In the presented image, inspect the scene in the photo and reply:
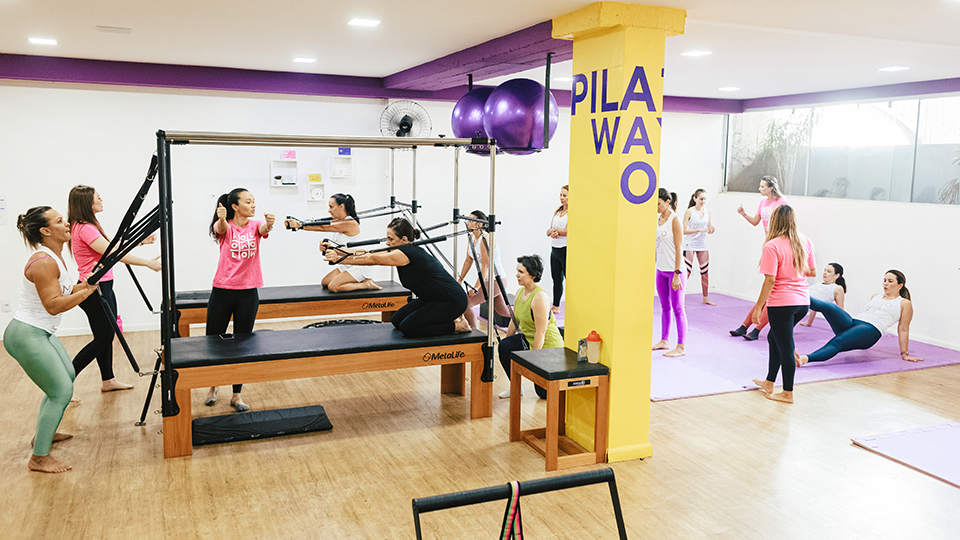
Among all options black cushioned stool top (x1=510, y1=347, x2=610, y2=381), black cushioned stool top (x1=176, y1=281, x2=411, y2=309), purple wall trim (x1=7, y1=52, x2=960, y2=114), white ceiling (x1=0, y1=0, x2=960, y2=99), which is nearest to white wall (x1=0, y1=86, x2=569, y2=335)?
purple wall trim (x1=7, y1=52, x2=960, y2=114)

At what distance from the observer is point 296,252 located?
24.3 feet

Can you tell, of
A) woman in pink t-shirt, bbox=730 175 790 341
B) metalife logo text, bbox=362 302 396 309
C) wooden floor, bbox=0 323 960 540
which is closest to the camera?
wooden floor, bbox=0 323 960 540

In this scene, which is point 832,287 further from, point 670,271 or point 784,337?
point 784,337

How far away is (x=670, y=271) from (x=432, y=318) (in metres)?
2.56

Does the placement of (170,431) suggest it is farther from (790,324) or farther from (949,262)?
(949,262)

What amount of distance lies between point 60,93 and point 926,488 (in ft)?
23.6

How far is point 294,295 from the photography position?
5.80m

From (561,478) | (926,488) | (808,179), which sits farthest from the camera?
(808,179)

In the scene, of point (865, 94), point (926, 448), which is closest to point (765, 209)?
point (865, 94)

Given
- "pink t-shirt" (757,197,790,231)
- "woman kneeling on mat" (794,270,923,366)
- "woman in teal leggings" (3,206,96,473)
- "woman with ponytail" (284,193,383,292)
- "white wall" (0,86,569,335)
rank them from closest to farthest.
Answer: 1. "woman in teal leggings" (3,206,96,473)
2. "woman with ponytail" (284,193,383,292)
3. "woman kneeling on mat" (794,270,923,366)
4. "white wall" (0,86,569,335)
5. "pink t-shirt" (757,197,790,231)

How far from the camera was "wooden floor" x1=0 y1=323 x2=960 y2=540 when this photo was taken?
315 cm

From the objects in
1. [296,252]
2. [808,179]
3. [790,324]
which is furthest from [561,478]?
[808,179]

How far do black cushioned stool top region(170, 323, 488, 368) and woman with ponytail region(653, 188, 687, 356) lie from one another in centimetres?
222

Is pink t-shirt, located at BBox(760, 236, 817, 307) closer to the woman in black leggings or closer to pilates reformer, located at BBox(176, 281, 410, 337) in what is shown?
pilates reformer, located at BBox(176, 281, 410, 337)
